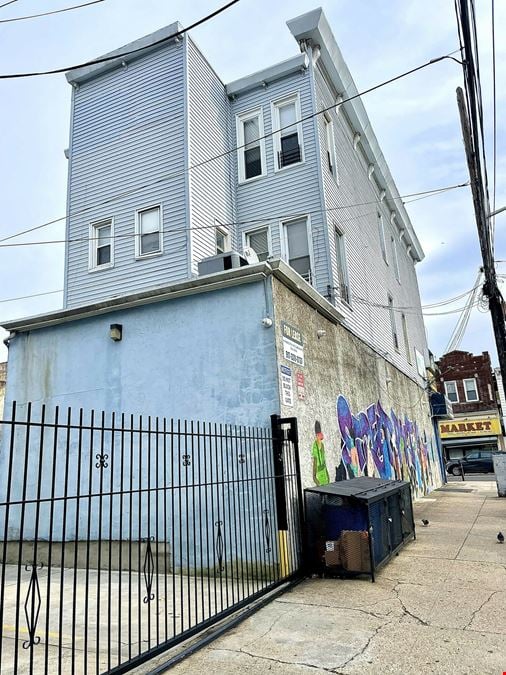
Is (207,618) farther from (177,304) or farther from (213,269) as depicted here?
(213,269)

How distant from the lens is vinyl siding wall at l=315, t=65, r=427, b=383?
12.9 metres

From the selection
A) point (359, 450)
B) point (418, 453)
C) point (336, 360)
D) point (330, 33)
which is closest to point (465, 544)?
point (359, 450)

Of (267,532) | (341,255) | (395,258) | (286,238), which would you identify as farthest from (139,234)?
(395,258)

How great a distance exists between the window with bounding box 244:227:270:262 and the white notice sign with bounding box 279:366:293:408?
595cm

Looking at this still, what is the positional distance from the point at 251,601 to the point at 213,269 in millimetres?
5437

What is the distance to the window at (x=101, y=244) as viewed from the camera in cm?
1300

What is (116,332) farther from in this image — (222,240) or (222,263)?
(222,240)

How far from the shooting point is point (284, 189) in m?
12.9

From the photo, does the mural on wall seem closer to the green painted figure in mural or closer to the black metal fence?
the green painted figure in mural

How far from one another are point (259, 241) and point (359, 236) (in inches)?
134

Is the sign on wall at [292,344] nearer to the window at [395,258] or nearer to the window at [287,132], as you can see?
the window at [287,132]

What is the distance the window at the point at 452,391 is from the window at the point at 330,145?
28.5 meters

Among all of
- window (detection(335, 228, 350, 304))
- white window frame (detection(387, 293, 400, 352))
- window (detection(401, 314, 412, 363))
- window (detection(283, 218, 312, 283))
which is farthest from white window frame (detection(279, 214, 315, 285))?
window (detection(401, 314, 412, 363))

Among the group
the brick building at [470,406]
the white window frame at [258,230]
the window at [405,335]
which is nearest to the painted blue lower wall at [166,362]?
the white window frame at [258,230]
